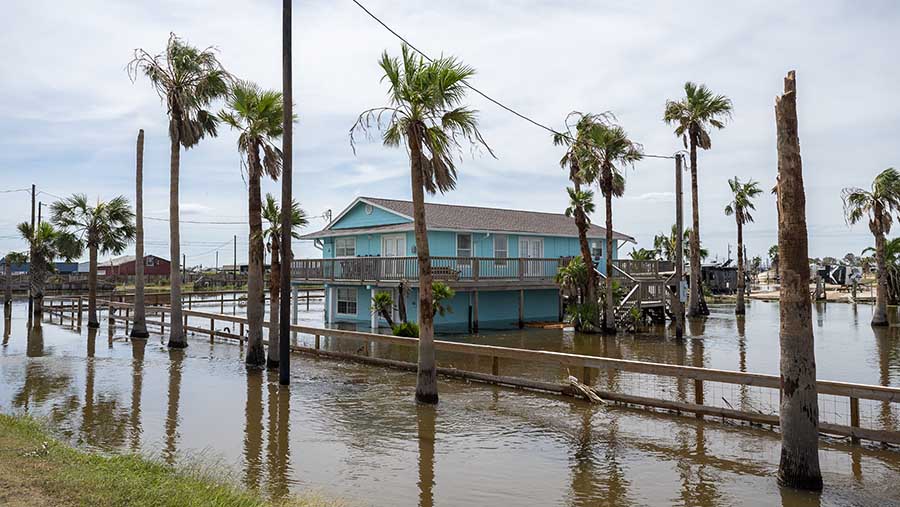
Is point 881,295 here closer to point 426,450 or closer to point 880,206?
point 880,206

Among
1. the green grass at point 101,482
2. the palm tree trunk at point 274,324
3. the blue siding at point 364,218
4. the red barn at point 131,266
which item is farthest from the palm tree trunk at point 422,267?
the red barn at point 131,266

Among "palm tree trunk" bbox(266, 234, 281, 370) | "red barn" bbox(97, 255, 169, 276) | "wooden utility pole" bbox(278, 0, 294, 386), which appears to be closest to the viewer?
"wooden utility pole" bbox(278, 0, 294, 386)

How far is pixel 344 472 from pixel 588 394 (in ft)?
19.4

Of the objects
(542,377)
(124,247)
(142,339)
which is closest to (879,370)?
(542,377)

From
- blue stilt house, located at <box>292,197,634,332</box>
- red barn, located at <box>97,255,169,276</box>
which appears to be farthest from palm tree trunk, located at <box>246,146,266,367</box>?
red barn, located at <box>97,255,169,276</box>

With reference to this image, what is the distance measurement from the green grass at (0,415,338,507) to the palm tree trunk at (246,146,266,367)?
9641 millimetres

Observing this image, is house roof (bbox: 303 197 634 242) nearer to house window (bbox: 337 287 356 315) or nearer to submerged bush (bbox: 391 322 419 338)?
house window (bbox: 337 287 356 315)

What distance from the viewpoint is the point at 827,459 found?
366 inches

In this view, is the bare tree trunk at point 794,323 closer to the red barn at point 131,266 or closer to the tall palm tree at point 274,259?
the tall palm tree at point 274,259

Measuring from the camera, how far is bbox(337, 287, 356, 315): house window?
32875 mm

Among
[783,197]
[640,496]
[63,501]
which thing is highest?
[783,197]

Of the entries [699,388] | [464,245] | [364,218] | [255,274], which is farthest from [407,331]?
[699,388]

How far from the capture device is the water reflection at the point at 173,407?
9461mm

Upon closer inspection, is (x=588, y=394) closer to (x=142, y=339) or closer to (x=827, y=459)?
(x=827, y=459)
